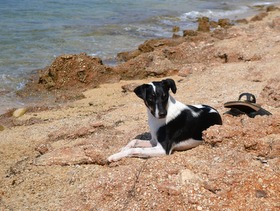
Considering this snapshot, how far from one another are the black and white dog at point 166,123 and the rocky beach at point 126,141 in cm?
16

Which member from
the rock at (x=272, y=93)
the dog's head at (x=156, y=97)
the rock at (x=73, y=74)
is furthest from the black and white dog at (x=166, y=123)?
the rock at (x=73, y=74)

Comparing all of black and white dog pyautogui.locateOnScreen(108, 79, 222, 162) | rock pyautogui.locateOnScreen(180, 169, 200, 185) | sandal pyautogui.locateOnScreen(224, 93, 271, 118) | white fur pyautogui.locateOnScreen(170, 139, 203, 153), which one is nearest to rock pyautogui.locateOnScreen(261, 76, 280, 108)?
sandal pyautogui.locateOnScreen(224, 93, 271, 118)

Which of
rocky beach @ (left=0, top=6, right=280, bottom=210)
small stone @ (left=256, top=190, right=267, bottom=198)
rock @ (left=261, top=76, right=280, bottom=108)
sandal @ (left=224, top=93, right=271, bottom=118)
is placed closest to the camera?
small stone @ (left=256, top=190, right=267, bottom=198)

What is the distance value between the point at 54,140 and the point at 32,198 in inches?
83.8

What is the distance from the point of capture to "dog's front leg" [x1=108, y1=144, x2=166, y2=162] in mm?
5781

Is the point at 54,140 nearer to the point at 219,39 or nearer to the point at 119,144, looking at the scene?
the point at 119,144

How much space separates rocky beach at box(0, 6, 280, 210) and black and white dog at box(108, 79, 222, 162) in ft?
0.51

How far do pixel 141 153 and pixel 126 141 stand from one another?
38.5 inches

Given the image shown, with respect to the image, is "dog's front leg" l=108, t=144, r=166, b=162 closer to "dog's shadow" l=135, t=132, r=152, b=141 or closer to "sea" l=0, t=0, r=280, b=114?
"dog's shadow" l=135, t=132, r=152, b=141

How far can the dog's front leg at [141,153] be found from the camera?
5.78 metres

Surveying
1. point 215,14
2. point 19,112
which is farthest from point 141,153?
point 215,14

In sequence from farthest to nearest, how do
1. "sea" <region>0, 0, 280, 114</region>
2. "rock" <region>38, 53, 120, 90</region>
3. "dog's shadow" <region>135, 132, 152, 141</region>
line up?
"sea" <region>0, 0, 280, 114</region> < "rock" <region>38, 53, 120, 90</region> < "dog's shadow" <region>135, 132, 152, 141</region>

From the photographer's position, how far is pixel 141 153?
5797mm

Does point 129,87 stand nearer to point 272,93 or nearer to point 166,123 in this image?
point 272,93
